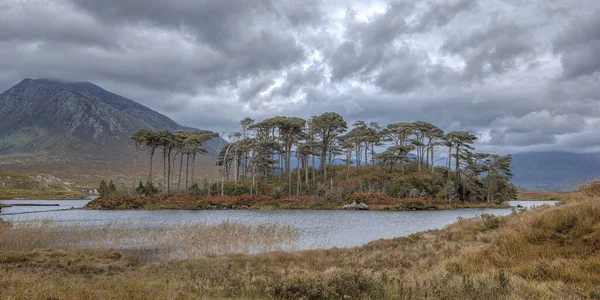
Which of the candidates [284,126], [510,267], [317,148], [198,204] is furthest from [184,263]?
[317,148]

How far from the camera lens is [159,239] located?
1065 inches

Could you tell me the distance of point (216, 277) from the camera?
509 inches

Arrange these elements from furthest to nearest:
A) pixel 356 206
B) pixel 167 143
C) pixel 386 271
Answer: pixel 167 143
pixel 356 206
pixel 386 271

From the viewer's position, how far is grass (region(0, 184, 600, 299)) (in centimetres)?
880

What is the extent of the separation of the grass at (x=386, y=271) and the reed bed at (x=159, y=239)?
3560 mm

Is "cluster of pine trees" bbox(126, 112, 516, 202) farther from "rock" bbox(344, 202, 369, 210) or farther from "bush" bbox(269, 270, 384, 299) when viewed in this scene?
"bush" bbox(269, 270, 384, 299)

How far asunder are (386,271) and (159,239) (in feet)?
65.9

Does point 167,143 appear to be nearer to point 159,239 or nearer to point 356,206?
point 356,206

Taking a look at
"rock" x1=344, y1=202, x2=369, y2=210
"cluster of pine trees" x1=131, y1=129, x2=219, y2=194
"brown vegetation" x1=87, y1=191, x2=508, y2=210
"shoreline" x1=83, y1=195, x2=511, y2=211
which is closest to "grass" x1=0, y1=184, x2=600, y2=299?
"rock" x1=344, y1=202, x2=369, y2=210

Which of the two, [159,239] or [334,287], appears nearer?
[334,287]

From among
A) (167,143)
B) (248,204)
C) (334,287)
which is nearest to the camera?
(334,287)

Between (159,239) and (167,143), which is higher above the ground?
(167,143)

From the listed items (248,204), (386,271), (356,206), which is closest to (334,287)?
(386,271)

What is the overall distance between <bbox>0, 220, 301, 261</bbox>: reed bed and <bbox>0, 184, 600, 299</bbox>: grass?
11.7 ft
